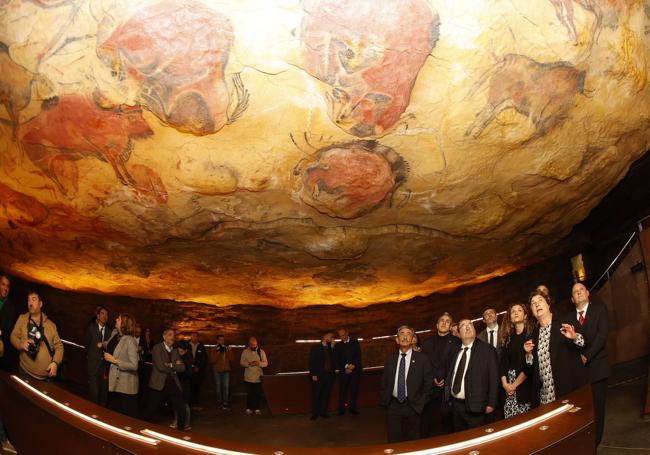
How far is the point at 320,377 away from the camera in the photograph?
10242 mm

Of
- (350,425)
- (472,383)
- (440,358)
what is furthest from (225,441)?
(350,425)

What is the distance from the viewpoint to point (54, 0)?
6.31 meters

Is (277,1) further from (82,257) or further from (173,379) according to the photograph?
(82,257)

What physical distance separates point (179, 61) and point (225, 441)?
419 cm

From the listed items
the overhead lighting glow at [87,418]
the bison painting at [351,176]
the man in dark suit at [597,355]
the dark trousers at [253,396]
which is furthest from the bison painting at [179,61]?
the dark trousers at [253,396]

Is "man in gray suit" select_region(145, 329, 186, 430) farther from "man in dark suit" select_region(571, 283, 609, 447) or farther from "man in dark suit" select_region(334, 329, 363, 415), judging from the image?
"man in dark suit" select_region(571, 283, 609, 447)

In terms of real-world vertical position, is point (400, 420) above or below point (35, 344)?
below

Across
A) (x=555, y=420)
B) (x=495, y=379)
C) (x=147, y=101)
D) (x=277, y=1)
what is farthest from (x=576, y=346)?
(x=147, y=101)

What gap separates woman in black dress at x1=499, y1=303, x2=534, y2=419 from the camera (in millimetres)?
5570

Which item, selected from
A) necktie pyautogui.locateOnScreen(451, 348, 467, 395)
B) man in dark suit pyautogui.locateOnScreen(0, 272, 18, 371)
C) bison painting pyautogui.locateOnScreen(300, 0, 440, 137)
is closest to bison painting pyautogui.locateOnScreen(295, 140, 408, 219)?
bison painting pyautogui.locateOnScreen(300, 0, 440, 137)

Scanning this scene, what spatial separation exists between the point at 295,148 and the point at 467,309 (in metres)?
6.69

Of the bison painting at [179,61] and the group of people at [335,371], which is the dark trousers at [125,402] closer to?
the group of people at [335,371]

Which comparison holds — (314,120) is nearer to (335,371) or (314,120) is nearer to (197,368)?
(335,371)

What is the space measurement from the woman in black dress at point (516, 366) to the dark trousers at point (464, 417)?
0.28 metres
